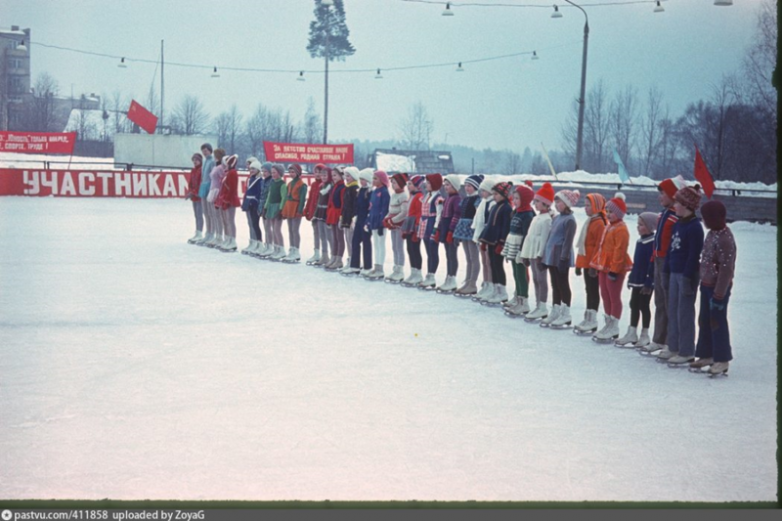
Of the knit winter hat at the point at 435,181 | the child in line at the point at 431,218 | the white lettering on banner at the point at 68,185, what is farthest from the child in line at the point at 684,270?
the white lettering on banner at the point at 68,185

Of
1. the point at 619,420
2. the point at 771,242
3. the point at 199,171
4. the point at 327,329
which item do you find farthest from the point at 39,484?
the point at 771,242

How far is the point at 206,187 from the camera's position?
16734 millimetres

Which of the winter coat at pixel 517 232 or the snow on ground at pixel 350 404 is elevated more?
the winter coat at pixel 517 232

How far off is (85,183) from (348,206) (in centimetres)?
1915

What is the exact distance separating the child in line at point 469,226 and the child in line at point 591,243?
8.57 feet

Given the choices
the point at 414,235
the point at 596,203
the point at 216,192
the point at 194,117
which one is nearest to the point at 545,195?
the point at 596,203

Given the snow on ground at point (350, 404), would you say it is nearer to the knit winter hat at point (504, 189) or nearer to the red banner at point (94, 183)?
the knit winter hat at point (504, 189)

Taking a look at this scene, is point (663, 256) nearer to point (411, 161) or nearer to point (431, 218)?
point (431, 218)

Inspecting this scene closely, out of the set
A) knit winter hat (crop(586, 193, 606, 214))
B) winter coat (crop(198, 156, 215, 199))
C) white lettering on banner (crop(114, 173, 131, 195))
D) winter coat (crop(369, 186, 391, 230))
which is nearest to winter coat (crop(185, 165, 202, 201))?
winter coat (crop(198, 156, 215, 199))

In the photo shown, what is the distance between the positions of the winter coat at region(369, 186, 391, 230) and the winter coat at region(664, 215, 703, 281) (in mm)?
6122

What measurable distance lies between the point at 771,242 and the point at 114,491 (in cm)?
1866

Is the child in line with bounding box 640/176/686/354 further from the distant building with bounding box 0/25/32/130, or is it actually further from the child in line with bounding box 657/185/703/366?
the distant building with bounding box 0/25/32/130

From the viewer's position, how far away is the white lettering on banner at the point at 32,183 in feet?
95.7

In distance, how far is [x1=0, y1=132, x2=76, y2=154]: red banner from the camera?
99.0 ft
